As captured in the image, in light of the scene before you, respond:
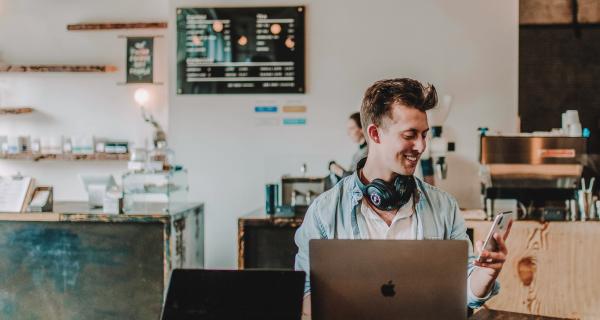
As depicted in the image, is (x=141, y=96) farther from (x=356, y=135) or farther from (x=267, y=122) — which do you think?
(x=356, y=135)

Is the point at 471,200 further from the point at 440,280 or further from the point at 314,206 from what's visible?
the point at 440,280

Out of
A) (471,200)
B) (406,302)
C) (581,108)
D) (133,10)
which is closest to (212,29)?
(133,10)

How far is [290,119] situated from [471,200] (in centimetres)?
152

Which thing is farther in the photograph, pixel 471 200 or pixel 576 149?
pixel 471 200

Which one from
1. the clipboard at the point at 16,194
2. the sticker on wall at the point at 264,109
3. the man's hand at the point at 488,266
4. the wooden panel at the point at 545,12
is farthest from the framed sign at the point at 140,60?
the man's hand at the point at 488,266

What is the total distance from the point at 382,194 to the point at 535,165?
240 centimetres

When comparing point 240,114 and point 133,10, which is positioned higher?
point 133,10

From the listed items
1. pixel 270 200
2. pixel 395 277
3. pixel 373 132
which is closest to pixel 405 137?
pixel 373 132

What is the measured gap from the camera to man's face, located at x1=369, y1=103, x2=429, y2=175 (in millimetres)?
1730

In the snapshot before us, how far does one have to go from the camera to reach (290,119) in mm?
4840

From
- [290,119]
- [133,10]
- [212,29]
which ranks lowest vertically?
[290,119]

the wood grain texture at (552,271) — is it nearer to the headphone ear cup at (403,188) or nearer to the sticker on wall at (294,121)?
the sticker on wall at (294,121)

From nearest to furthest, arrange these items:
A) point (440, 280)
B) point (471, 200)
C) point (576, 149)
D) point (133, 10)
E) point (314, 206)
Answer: point (440, 280) < point (314, 206) < point (576, 149) < point (471, 200) < point (133, 10)

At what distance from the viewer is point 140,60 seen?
6.33 m
